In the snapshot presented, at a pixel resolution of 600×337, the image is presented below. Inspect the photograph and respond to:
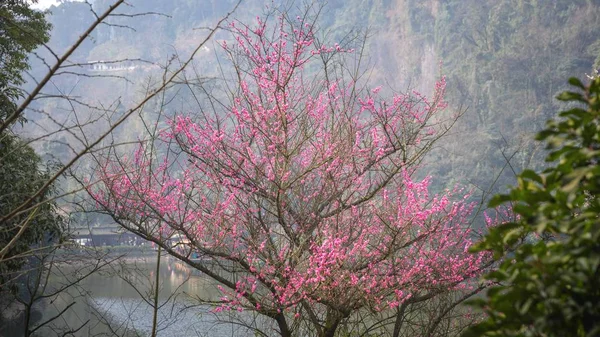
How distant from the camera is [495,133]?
33.8m

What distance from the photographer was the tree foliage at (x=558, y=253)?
100cm

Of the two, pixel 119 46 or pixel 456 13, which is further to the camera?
pixel 119 46

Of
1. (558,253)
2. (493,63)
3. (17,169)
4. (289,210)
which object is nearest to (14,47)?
(17,169)

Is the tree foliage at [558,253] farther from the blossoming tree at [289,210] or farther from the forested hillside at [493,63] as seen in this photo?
the forested hillside at [493,63]

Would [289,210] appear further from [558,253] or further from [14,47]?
[14,47]

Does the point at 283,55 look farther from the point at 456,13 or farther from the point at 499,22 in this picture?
the point at 456,13

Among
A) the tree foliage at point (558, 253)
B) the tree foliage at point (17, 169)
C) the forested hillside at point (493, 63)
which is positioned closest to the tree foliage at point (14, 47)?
the tree foliage at point (17, 169)

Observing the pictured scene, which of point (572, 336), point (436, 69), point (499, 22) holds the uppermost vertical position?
point (436, 69)

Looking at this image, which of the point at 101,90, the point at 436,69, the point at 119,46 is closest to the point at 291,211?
the point at 436,69

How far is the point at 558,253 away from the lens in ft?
3.39

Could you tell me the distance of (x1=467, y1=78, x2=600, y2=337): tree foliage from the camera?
1005 millimetres

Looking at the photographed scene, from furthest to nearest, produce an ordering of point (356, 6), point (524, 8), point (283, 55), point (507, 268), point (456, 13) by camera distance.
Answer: point (356, 6)
point (456, 13)
point (524, 8)
point (283, 55)
point (507, 268)

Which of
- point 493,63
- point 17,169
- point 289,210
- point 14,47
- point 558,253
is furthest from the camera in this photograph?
point 493,63

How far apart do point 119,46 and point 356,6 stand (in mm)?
41546
